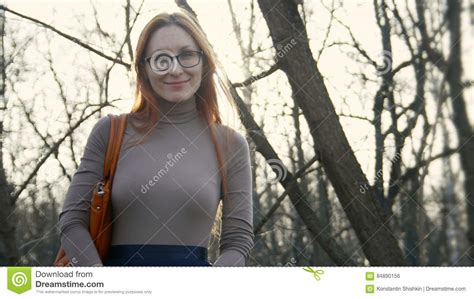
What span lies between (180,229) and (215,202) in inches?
4.8

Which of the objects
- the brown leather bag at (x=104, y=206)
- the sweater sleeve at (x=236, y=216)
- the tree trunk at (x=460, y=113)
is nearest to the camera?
the tree trunk at (x=460, y=113)

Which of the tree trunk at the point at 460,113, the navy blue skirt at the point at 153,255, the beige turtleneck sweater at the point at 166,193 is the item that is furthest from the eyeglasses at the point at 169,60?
the tree trunk at the point at 460,113

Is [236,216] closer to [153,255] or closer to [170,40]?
[153,255]

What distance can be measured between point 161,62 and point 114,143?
0.90 ft

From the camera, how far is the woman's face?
6.24ft

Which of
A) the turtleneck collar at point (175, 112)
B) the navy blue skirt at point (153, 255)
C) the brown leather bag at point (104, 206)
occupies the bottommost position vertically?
the navy blue skirt at point (153, 255)

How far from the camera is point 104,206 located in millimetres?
1739

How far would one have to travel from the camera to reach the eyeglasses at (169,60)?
74.7 inches

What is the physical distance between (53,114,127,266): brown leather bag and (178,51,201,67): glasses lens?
269mm

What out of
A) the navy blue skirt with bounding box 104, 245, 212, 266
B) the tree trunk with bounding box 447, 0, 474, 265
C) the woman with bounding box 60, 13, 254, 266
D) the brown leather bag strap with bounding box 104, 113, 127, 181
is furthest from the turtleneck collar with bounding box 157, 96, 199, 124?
the tree trunk with bounding box 447, 0, 474, 265

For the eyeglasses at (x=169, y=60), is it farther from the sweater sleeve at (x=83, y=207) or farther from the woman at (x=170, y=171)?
the sweater sleeve at (x=83, y=207)

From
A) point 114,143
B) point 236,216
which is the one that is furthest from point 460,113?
point 114,143
